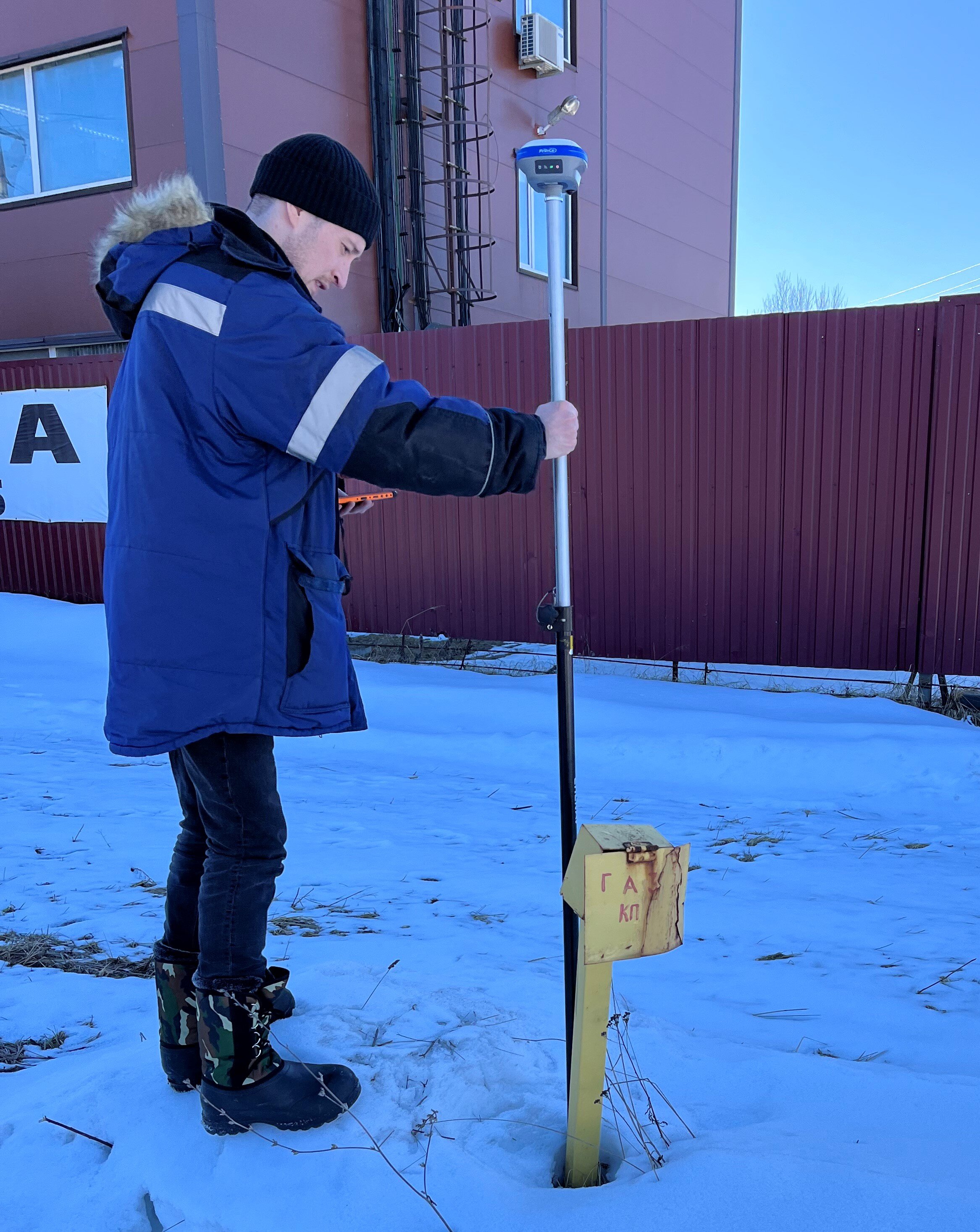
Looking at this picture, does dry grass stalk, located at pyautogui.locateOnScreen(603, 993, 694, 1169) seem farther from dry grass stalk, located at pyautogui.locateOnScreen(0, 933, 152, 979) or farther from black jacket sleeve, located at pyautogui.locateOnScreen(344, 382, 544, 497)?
dry grass stalk, located at pyautogui.locateOnScreen(0, 933, 152, 979)

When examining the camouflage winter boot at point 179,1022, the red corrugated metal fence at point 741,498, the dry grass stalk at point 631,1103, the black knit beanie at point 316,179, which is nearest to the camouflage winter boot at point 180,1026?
the camouflage winter boot at point 179,1022

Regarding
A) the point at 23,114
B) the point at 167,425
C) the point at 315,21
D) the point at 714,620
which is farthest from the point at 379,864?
the point at 23,114

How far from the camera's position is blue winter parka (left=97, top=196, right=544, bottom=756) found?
1.58 meters

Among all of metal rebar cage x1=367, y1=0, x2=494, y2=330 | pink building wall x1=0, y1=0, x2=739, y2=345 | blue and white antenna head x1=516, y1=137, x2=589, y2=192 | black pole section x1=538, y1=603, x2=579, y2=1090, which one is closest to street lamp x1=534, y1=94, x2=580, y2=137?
metal rebar cage x1=367, y1=0, x2=494, y2=330

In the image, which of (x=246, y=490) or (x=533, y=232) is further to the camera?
(x=533, y=232)

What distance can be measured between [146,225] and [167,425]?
427 mm

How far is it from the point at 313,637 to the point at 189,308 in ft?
2.01

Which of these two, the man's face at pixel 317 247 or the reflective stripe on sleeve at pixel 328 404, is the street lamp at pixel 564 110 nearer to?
the man's face at pixel 317 247

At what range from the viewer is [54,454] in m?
7.98

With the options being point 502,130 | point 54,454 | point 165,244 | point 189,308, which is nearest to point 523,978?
point 189,308

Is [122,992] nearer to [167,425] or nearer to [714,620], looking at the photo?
[167,425]

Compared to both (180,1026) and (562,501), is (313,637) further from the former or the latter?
(180,1026)

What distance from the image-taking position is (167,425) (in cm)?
164

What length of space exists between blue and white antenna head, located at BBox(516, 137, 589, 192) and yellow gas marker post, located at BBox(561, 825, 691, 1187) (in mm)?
1253
